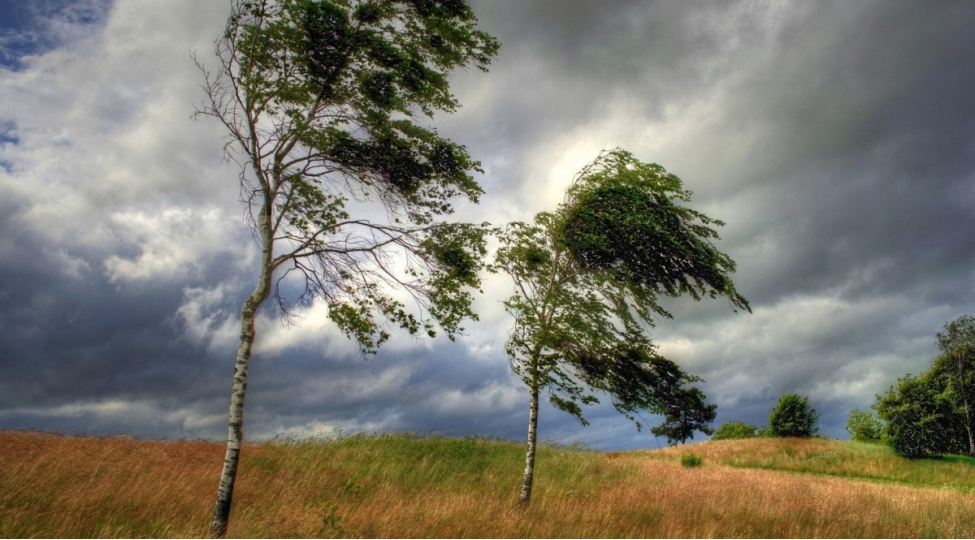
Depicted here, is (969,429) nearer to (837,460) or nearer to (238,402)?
(837,460)

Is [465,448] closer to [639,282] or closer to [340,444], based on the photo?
[340,444]

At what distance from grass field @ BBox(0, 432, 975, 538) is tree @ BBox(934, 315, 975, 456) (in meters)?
26.9

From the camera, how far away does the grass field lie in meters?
8.77

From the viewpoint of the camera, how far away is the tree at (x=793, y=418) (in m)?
36.2

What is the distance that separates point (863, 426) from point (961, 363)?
28.2ft

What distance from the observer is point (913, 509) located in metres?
13.9

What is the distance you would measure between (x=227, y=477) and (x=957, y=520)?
17.7 metres

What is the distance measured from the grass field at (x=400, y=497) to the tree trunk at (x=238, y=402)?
12.3 inches

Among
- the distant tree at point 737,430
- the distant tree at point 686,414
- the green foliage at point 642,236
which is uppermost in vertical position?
the green foliage at point 642,236

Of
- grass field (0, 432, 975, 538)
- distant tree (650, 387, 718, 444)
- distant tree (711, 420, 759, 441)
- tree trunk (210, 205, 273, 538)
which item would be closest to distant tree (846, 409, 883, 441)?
distant tree (711, 420, 759, 441)

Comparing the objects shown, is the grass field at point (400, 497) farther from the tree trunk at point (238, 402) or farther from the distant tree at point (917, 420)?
the distant tree at point (917, 420)

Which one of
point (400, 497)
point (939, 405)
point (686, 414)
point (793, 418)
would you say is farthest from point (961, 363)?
point (400, 497)

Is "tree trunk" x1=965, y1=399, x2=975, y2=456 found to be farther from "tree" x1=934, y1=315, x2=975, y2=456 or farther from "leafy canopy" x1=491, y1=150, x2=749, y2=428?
"leafy canopy" x1=491, y1=150, x2=749, y2=428

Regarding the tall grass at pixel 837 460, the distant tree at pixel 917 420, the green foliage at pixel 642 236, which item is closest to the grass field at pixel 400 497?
the green foliage at pixel 642 236
